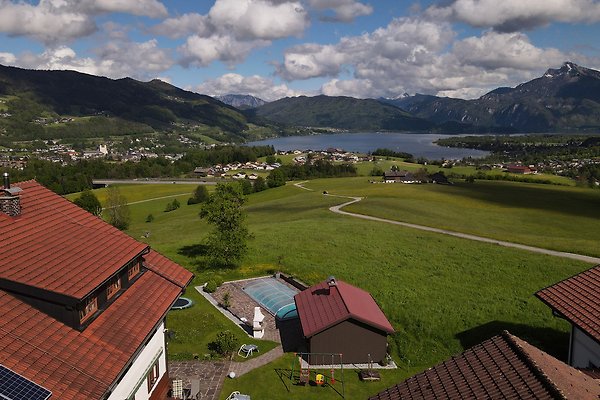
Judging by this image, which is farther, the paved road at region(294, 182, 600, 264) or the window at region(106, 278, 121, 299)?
the paved road at region(294, 182, 600, 264)

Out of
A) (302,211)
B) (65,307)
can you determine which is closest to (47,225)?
(65,307)

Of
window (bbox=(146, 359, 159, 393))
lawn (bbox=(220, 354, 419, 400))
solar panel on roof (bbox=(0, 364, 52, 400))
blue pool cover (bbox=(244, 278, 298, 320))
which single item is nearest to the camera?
solar panel on roof (bbox=(0, 364, 52, 400))

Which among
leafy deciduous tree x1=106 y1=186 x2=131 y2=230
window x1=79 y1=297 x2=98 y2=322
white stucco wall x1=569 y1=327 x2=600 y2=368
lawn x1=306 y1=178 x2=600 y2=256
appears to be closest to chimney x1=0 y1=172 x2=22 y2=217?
window x1=79 y1=297 x2=98 y2=322

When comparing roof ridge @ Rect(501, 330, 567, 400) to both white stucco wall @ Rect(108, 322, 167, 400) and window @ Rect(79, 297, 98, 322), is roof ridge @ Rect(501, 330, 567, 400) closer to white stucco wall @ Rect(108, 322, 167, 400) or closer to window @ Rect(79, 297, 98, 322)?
white stucco wall @ Rect(108, 322, 167, 400)

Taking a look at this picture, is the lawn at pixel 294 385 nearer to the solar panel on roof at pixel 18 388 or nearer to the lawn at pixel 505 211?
the solar panel on roof at pixel 18 388

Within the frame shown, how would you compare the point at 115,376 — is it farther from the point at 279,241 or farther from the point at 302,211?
the point at 302,211

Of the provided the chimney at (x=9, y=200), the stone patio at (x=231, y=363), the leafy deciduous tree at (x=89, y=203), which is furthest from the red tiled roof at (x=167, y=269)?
the leafy deciduous tree at (x=89, y=203)
